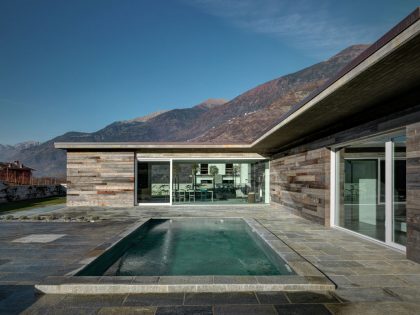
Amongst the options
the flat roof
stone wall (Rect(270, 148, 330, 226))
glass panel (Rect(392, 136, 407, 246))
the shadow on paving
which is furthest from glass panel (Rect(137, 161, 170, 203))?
the shadow on paving

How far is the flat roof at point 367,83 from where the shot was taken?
3176mm

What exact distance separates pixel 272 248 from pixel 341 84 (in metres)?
2.99

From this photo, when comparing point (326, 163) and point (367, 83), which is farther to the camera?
point (326, 163)

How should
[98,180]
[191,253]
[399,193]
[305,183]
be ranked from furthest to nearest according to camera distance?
[98,180]
[305,183]
[191,253]
[399,193]

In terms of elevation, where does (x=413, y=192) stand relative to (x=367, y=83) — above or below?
below

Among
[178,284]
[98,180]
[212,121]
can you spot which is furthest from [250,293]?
[212,121]

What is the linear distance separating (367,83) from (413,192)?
6.38 ft

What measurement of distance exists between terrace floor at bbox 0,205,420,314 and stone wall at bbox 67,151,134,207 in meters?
6.76

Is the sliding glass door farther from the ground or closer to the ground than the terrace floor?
farther from the ground

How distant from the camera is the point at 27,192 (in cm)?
1884

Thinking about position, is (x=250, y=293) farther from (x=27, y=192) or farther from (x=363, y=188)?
(x=27, y=192)

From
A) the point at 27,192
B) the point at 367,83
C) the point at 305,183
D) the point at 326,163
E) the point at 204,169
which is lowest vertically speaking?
the point at 27,192

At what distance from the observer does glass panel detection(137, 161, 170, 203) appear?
47.8 feet

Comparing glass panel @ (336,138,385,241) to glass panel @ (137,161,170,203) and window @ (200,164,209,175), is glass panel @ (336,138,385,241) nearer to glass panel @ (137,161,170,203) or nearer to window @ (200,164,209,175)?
window @ (200,164,209,175)
